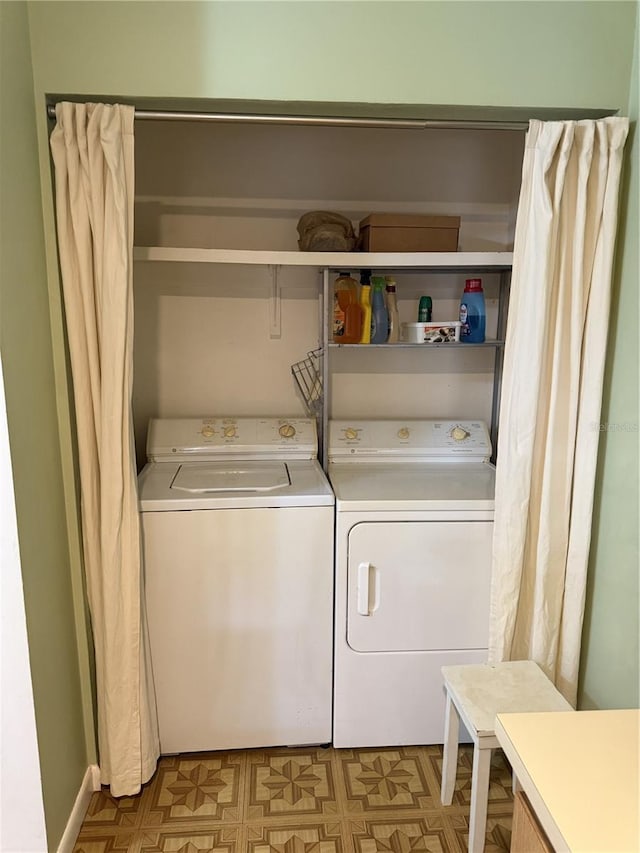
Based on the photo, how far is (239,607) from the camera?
1.97 metres

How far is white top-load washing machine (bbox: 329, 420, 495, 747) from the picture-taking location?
196cm

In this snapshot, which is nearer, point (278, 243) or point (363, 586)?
point (363, 586)

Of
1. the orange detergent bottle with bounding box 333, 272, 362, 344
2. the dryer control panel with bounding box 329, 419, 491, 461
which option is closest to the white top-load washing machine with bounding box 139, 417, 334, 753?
the dryer control panel with bounding box 329, 419, 491, 461

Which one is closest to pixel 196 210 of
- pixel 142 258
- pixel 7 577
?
pixel 142 258

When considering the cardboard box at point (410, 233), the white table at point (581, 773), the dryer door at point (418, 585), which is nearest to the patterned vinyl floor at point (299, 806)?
the dryer door at point (418, 585)

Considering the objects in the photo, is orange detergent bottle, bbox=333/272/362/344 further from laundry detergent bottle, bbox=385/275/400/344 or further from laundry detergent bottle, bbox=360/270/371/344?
laundry detergent bottle, bbox=385/275/400/344

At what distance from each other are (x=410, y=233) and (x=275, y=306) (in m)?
0.63

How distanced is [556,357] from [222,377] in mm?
1355

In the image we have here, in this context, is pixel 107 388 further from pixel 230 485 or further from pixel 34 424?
pixel 230 485

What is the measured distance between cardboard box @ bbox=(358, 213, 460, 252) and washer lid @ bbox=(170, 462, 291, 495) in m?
0.90

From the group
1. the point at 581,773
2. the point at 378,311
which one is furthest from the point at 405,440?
the point at 581,773

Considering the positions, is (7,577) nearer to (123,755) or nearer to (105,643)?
(105,643)

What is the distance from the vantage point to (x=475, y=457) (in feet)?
8.12

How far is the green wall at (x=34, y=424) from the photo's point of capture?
4.69 ft
